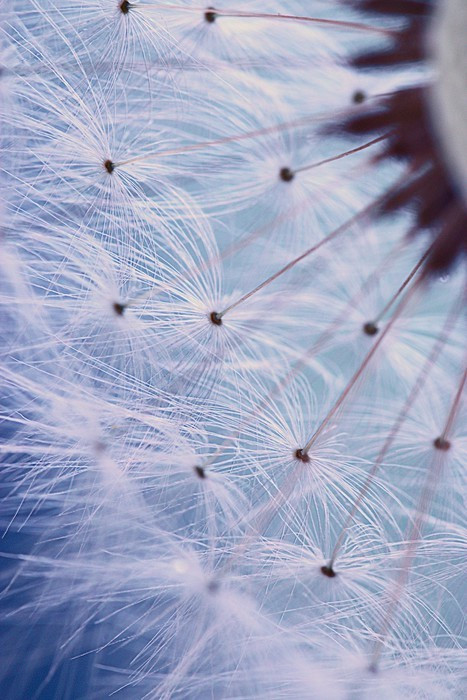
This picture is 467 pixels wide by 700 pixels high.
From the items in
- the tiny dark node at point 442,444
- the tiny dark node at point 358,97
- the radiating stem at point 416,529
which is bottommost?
the radiating stem at point 416,529

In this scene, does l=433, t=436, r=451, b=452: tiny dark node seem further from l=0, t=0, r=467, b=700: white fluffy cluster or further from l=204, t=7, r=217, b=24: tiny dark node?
l=204, t=7, r=217, b=24: tiny dark node

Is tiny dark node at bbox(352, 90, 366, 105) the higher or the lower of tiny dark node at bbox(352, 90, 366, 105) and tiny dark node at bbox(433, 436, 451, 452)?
the higher

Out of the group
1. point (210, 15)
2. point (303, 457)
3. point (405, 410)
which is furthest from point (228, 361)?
point (210, 15)

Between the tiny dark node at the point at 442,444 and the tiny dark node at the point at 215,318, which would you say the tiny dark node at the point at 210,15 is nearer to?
the tiny dark node at the point at 215,318

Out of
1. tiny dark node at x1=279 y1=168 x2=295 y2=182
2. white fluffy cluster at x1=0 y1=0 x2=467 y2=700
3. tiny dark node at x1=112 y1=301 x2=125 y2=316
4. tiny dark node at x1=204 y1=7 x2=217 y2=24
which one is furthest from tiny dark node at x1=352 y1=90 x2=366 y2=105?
tiny dark node at x1=112 y1=301 x2=125 y2=316

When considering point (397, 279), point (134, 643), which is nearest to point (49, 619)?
point (134, 643)

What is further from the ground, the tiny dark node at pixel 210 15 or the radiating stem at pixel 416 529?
the tiny dark node at pixel 210 15

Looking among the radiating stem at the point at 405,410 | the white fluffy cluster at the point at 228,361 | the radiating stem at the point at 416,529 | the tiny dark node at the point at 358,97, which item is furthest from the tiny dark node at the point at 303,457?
the tiny dark node at the point at 358,97

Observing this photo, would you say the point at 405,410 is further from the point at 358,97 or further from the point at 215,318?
the point at 358,97
